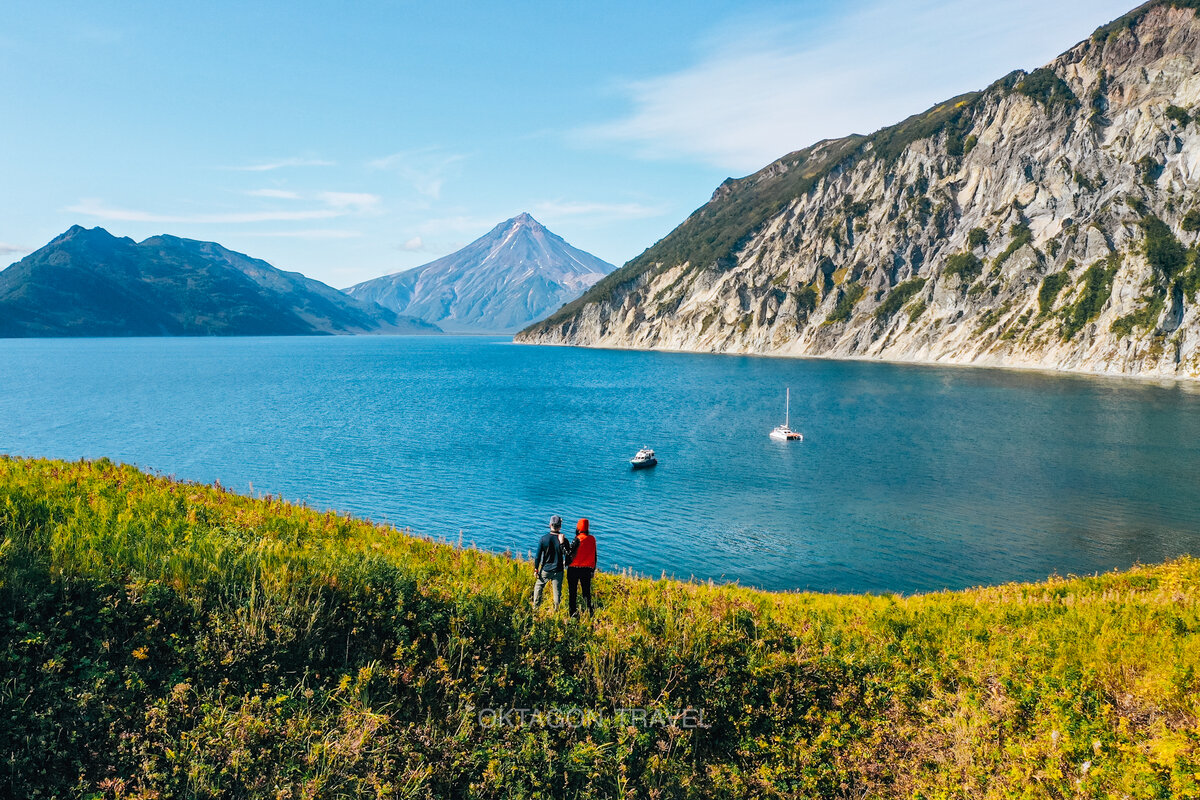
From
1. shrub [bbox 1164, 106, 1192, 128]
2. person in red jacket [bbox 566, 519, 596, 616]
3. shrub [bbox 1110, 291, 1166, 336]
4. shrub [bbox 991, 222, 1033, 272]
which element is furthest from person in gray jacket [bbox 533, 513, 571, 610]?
shrub [bbox 1164, 106, 1192, 128]

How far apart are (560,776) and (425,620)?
133 inches

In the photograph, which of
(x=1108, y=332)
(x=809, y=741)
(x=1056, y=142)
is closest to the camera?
(x=809, y=741)

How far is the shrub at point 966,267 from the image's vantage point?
7200 inches


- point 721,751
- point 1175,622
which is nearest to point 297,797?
point 721,751

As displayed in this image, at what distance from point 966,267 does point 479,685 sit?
20848cm

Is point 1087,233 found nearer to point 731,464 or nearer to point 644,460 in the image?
point 731,464

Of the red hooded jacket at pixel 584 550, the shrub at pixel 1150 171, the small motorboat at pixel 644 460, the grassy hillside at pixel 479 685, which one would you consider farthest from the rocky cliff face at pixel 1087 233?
the red hooded jacket at pixel 584 550

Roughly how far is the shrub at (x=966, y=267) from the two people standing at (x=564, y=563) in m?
201

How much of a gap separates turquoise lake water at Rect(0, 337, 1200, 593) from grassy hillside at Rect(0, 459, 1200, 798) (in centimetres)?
1649

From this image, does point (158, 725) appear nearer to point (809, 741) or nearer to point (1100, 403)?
point (809, 741)

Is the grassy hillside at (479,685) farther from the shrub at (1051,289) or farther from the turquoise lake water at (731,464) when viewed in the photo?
the shrub at (1051,289)

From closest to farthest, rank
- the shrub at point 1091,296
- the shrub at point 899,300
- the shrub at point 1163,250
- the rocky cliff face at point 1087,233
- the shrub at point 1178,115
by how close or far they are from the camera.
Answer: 1. the shrub at point 1163,250
2. the rocky cliff face at point 1087,233
3. the shrub at point 1091,296
4. the shrub at point 1178,115
5. the shrub at point 899,300

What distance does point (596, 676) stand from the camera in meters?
10.4

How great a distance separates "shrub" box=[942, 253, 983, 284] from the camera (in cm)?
18288
